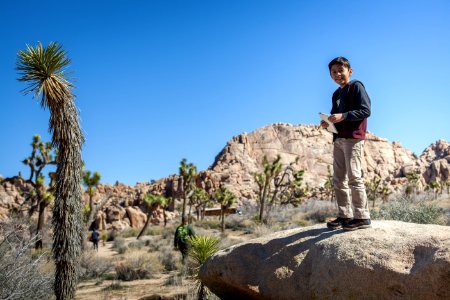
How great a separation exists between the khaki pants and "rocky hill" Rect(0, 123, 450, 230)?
61.0 m

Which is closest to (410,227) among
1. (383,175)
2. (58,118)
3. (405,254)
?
(405,254)

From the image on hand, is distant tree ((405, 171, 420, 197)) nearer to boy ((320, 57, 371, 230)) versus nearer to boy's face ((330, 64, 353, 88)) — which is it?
boy ((320, 57, 371, 230))

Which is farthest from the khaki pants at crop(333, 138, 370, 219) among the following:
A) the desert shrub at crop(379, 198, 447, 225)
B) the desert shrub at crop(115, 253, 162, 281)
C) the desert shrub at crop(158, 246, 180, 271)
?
the desert shrub at crop(158, 246, 180, 271)

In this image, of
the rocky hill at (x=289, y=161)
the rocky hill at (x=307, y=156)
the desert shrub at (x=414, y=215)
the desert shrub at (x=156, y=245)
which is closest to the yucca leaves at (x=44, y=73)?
the desert shrub at (x=414, y=215)

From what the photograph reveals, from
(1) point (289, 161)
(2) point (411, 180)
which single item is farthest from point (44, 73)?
(1) point (289, 161)

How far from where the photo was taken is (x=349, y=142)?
4.79 m

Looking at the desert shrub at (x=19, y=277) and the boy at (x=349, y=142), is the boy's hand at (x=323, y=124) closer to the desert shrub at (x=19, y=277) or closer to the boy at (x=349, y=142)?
the boy at (x=349, y=142)

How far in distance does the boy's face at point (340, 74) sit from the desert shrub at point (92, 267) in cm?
1126

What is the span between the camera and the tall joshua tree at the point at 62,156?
23.6 ft

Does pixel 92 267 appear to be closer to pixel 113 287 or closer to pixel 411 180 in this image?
pixel 113 287

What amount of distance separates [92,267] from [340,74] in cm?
1200

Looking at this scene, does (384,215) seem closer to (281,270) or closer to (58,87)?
(281,270)

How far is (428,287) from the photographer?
367 cm

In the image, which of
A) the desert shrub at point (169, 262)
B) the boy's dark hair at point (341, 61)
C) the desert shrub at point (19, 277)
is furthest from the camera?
the desert shrub at point (169, 262)
